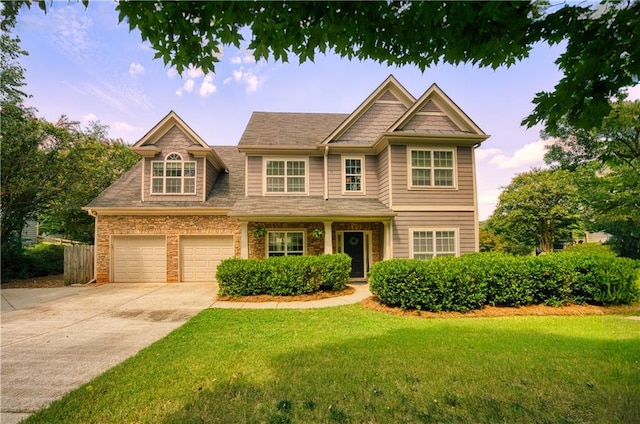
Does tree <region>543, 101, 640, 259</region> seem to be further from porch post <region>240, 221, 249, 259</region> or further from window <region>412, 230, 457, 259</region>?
porch post <region>240, 221, 249, 259</region>

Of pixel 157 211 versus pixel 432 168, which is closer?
pixel 432 168

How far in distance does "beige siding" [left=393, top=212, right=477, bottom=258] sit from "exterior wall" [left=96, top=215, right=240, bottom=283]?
6849mm

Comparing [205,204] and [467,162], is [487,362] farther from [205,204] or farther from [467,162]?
[205,204]

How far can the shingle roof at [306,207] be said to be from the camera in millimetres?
11414

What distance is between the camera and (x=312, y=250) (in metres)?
13.0

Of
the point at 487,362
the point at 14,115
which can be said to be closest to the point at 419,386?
the point at 487,362

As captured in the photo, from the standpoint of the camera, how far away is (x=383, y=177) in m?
12.6

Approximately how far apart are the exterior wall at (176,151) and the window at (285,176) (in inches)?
124

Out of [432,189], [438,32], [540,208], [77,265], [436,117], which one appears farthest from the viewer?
[540,208]

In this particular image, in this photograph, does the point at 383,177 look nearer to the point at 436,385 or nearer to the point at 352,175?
the point at 352,175

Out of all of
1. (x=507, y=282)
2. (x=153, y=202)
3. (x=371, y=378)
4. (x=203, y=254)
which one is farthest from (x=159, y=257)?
(x=507, y=282)

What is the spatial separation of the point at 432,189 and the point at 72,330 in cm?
1166

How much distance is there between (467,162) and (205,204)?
1117 cm

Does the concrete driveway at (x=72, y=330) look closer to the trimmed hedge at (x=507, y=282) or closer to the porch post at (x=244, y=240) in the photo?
the porch post at (x=244, y=240)
